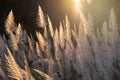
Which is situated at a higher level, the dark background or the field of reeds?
the dark background

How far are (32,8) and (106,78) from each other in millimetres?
2867

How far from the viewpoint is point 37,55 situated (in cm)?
348

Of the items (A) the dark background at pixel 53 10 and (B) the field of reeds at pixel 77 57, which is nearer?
(B) the field of reeds at pixel 77 57

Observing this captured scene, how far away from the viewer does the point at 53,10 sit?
564 cm

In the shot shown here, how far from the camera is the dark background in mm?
5488

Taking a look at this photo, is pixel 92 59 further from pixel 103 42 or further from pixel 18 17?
pixel 18 17

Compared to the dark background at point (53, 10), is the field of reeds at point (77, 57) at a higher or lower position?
lower

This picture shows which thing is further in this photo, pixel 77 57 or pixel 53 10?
pixel 53 10

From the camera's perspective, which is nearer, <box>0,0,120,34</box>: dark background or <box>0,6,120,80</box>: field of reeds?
<box>0,6,120,80</box>: field of reeds

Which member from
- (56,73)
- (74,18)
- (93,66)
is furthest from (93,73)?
(74,18)

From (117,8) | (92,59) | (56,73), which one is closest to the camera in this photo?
(56,73)

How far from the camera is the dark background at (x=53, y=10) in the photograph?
5488mm

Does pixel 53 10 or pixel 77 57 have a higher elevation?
pixel 53 10

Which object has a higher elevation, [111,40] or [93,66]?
[111,40]
